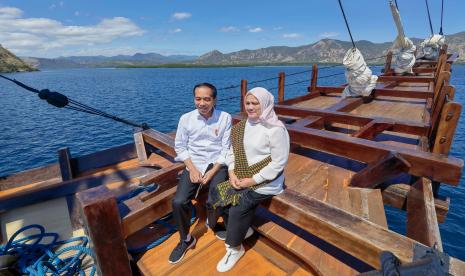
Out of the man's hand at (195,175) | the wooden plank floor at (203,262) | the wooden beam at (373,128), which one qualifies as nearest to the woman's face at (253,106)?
the man's hand at (195,175)

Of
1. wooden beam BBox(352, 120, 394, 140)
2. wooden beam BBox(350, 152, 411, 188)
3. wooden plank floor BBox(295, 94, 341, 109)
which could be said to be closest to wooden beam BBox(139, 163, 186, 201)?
wooden beam BBox(350, 152, 411, 188)

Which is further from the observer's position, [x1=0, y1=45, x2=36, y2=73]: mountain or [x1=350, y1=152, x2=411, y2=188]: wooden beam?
[x1=0, y1=45, x2=36, y2=73]: mountain

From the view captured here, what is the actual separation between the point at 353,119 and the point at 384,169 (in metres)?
2.39

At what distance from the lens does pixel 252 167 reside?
2869 mm

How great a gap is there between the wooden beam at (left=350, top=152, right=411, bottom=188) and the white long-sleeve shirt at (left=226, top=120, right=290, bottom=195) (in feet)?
5.39

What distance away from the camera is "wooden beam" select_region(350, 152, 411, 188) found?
11.5 ft

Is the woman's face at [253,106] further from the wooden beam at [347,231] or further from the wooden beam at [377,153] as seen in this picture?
the wooden beam at [377,153]

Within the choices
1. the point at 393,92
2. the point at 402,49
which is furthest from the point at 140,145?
the point at 402,49

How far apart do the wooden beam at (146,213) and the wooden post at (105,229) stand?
108 mm

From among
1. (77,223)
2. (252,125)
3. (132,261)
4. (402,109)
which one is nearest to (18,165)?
(77,223)

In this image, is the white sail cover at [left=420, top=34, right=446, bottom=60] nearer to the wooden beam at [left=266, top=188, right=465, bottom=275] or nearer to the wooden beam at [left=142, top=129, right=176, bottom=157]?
the wooden beam at [left=142, top=129, right=176, bottom=157]

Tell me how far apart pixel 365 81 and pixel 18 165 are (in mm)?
18231

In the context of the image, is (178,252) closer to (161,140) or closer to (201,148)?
(201,148)

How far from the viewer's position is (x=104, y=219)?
245cm
